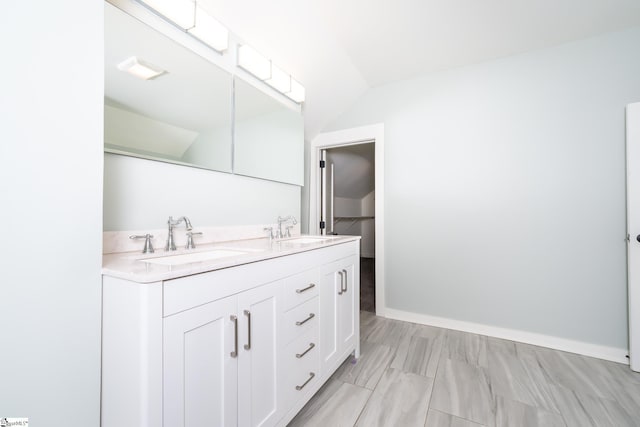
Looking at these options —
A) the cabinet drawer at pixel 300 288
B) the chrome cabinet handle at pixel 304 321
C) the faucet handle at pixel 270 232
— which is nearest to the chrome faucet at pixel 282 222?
the faucet handle at pixel 270 232

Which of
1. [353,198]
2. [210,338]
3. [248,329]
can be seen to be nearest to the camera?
[210,338]

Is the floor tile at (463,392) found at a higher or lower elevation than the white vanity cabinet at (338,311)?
lower

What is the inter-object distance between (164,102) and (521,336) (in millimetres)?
2958

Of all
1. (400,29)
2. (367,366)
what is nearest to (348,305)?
(367,366)

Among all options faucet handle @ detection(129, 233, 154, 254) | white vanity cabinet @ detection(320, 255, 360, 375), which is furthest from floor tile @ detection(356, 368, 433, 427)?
faucet handle @ detection(129, 233, 154, 254)

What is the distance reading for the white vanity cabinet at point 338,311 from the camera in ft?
4.84

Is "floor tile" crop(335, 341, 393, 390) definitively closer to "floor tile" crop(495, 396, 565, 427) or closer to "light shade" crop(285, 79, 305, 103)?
"floor tile" crop(495, 396, 565, 427)

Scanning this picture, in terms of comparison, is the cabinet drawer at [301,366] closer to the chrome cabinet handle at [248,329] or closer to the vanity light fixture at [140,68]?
the chrome cabinet handle at [248,329]

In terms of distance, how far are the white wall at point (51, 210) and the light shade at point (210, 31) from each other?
28.6 inches

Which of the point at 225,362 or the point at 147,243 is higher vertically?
the point at 147,243

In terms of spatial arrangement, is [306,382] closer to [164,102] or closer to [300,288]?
[300,288]

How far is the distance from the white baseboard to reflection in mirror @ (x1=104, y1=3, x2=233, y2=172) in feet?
6.95

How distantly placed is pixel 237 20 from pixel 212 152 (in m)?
0.84

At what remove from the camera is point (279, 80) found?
2.01 meters
